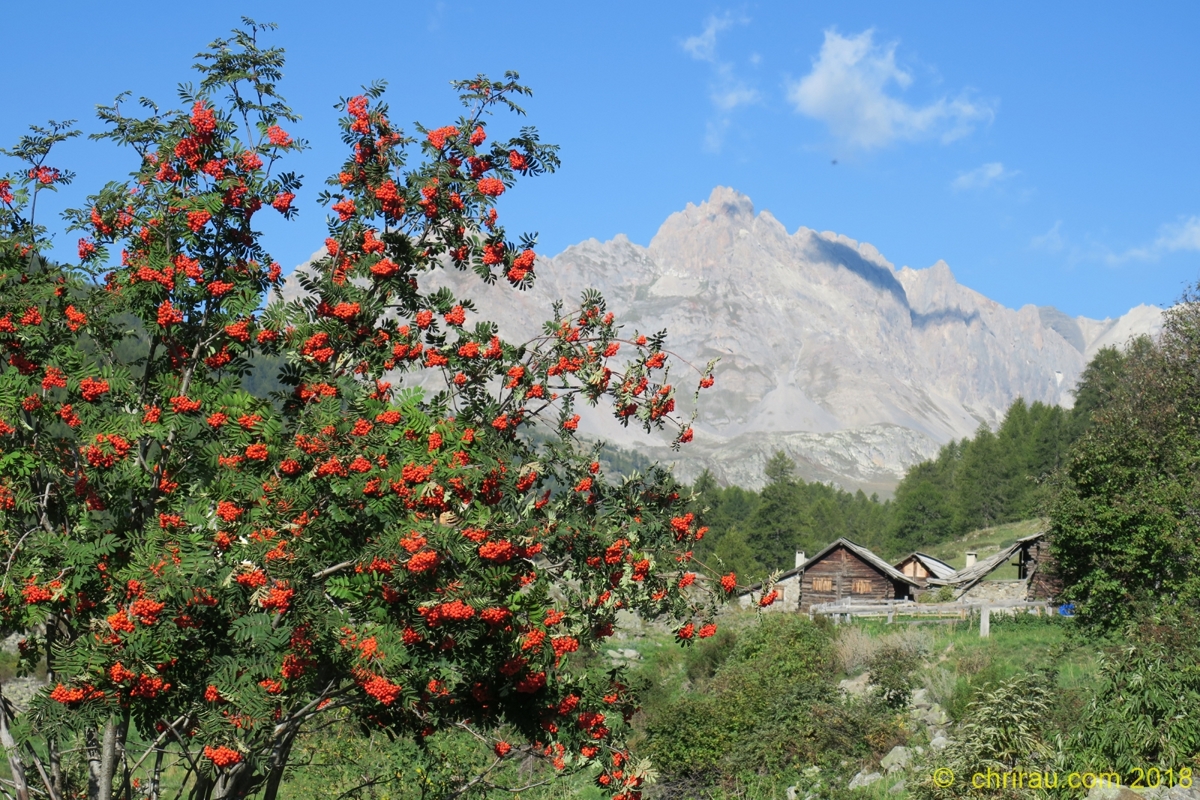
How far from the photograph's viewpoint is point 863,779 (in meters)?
17.2

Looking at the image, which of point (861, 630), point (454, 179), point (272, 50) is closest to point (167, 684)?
point (454, 179)

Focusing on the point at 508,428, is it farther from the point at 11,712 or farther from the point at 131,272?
the point at 11,712

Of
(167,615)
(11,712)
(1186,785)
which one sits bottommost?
(1186,785)

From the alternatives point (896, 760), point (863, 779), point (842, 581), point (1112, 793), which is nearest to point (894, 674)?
point (896, 760)

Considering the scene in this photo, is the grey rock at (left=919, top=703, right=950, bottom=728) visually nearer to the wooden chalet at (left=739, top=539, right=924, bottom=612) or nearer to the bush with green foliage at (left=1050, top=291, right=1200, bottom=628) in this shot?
the bush with green foliage at (left=1050, top=291, right=1200, bottom=628)

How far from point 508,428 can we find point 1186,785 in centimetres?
856

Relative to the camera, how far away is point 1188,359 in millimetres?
48031

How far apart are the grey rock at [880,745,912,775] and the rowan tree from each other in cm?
949

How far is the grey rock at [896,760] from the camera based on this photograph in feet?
56.6

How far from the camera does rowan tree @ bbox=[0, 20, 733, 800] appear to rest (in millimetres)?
6523

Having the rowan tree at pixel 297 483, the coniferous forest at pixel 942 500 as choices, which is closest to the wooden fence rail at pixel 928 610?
the rowan tree at pixel 297 483

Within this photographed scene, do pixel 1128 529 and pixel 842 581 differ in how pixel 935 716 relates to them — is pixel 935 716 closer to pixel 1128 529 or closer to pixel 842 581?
pixel 1128 529

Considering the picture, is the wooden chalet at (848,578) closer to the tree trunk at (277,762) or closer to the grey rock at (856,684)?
the grey rock at (856,684)

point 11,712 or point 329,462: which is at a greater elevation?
point 329,462
